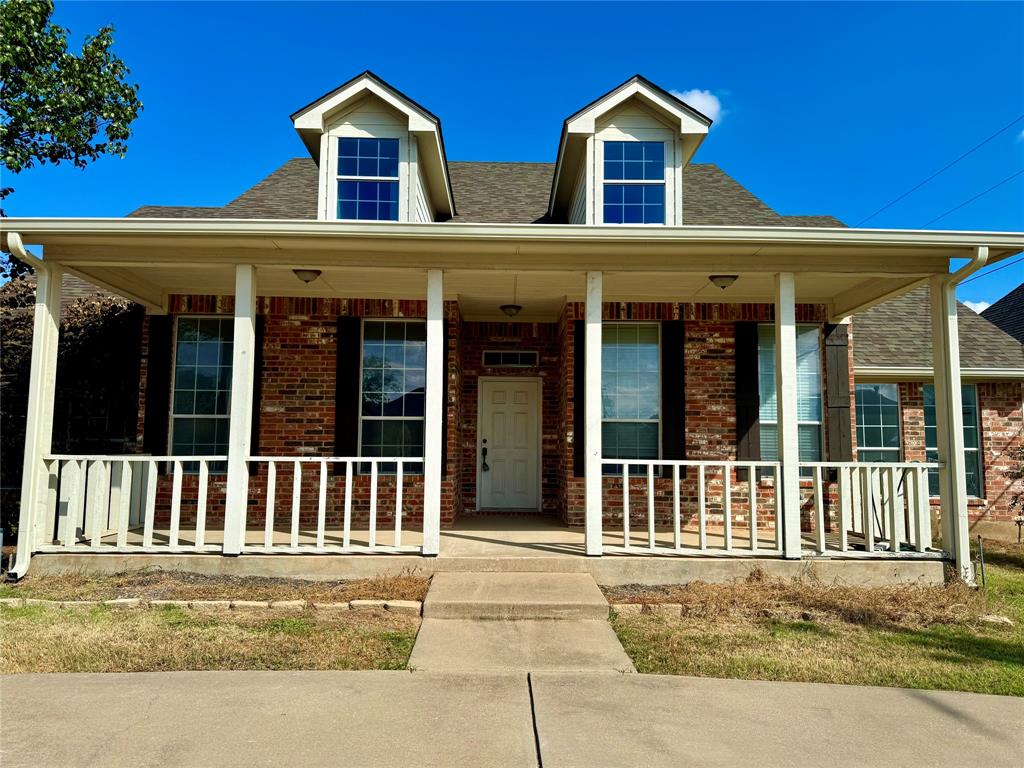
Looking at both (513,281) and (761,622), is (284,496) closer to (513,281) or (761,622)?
(513,281)

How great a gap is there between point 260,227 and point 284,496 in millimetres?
3620

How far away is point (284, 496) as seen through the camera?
7.79 meters

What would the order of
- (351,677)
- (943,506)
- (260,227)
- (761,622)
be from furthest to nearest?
(943,506) < (260,227) < (761,622) < (351,677)

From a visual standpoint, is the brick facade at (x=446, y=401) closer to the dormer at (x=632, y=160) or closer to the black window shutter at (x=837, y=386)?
the black window shutter at (x=837, y=386)

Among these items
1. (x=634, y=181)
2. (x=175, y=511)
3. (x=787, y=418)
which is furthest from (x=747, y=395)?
(x=175, y=511)

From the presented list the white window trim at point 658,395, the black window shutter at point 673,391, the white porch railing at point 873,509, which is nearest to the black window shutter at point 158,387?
the white window trim at point 658,395

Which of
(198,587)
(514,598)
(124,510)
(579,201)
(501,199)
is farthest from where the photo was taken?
(501,199)

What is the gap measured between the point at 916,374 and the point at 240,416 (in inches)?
366

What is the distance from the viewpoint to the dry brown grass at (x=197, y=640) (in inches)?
152

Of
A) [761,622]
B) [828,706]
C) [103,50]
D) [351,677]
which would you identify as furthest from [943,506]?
[103,50]

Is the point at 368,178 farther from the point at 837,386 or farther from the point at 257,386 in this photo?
the point at 837,386

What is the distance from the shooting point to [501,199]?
1010 centimetres

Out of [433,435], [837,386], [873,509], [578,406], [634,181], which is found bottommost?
[873,509]

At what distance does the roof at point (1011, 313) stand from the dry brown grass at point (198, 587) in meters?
16.5
